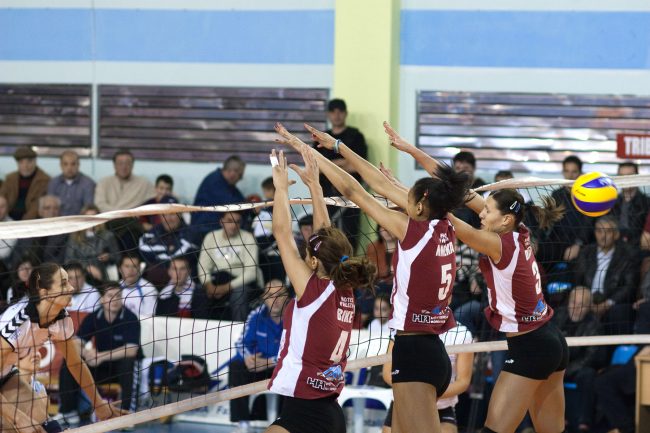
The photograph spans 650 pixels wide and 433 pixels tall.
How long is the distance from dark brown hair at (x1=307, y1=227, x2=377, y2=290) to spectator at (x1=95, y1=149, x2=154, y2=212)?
23.8ft

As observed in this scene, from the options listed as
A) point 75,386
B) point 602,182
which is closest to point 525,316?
point 602,182

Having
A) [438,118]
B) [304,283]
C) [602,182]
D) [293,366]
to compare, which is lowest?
[293,366]

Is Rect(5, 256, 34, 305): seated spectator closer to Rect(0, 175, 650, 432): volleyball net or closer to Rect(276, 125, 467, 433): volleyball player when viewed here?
Rect(0, 175, 650, 432): volleyball net

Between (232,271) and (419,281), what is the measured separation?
5014 millimetres

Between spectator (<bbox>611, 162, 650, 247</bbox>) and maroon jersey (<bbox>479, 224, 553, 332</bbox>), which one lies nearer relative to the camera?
maroon jersey (<bbox>479, 224, 553, 332</bbox>)

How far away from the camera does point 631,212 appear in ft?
34.4

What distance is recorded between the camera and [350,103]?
12.4 meters

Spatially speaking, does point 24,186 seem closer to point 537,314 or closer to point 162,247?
point 162,247

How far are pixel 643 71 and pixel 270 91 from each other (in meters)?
4.36

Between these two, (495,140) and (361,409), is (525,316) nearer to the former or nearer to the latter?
(361,409)

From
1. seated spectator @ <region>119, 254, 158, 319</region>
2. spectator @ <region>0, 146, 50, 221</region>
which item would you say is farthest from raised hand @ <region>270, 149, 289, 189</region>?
spectator @ <region>0, 146, 50, 221</region>

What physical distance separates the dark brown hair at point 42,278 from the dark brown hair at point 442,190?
2.36 metres

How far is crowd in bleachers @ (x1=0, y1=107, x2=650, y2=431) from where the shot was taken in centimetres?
964

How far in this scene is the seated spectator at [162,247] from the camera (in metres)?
11.0
